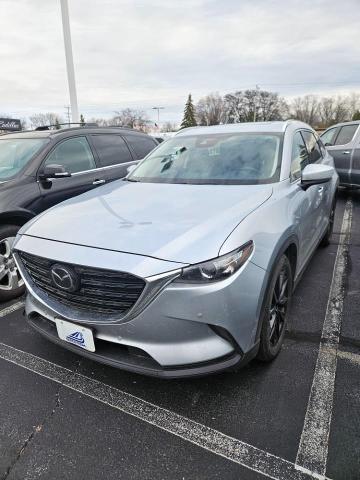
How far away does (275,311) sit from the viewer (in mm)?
2516

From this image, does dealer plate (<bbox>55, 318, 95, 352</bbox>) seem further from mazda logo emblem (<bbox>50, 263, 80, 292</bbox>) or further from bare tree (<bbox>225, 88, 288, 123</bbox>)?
bare tree (<bbox>225, 88, 288, 123</bbox>)

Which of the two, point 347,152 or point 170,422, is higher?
point 347,152

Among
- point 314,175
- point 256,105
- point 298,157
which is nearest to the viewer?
point 314,175

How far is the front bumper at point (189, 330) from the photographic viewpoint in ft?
Result: 5.96

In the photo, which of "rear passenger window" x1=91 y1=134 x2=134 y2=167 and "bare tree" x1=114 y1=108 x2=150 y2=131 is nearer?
"rear passenger window" x1=91 y1=134 x2=134 y2=167

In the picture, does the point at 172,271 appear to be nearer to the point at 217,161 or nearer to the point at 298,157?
the point at 217,161

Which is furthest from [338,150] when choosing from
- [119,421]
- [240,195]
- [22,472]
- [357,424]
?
[22,472]

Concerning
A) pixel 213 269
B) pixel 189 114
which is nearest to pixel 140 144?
pixel 213 269

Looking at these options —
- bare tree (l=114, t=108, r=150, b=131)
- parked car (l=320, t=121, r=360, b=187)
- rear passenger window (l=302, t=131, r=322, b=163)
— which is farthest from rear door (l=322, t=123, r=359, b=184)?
bare tree (l=114, t=108, r=150, b=131)

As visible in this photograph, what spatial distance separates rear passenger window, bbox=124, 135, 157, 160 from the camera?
18.1ft

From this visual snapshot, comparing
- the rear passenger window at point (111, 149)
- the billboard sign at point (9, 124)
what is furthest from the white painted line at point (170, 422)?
the billboard sign at point (9, 124)

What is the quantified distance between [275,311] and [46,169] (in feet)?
9.19

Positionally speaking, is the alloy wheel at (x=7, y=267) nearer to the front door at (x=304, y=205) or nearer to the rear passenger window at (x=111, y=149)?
the rear passenger window at (x=111, y=149)

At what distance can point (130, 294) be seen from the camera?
1.90 meters
